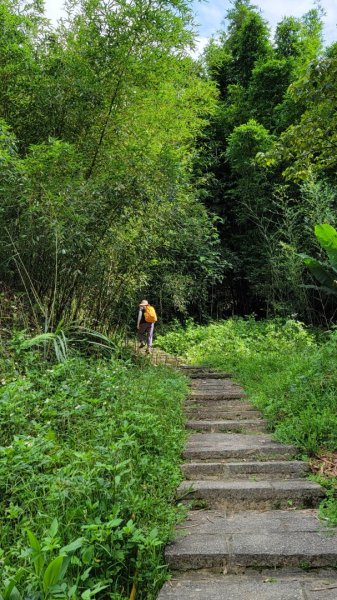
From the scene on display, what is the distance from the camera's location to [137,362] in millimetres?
5871

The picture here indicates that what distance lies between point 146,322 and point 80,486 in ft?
19.4

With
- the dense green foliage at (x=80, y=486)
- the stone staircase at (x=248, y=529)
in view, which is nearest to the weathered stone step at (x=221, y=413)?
the stone staircase at (x=248, y=529)

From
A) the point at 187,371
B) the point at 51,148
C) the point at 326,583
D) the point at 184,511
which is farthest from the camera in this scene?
the point at 187,371

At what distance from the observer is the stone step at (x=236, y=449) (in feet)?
10.7

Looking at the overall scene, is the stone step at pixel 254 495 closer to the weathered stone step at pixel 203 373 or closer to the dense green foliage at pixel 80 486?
the dense green foliage at pixel 80 486

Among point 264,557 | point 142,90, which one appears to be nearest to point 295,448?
point 264,557

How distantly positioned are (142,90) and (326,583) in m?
4.70

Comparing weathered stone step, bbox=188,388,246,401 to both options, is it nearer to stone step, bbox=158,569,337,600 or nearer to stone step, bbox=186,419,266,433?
stone step, bbox=186,419,266,433

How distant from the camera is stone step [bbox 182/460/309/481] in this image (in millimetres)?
2980

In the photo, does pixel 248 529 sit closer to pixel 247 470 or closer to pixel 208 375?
pixel 247 470

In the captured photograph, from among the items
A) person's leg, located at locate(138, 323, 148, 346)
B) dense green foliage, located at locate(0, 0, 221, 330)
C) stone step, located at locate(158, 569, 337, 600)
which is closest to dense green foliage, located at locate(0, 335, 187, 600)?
stone step, located at locate(158, 569, 337, 600)

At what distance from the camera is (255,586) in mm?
1918

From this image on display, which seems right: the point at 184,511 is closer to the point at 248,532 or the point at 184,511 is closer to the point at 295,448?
the point at 248,532

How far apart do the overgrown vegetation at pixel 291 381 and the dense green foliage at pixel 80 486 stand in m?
0.96
